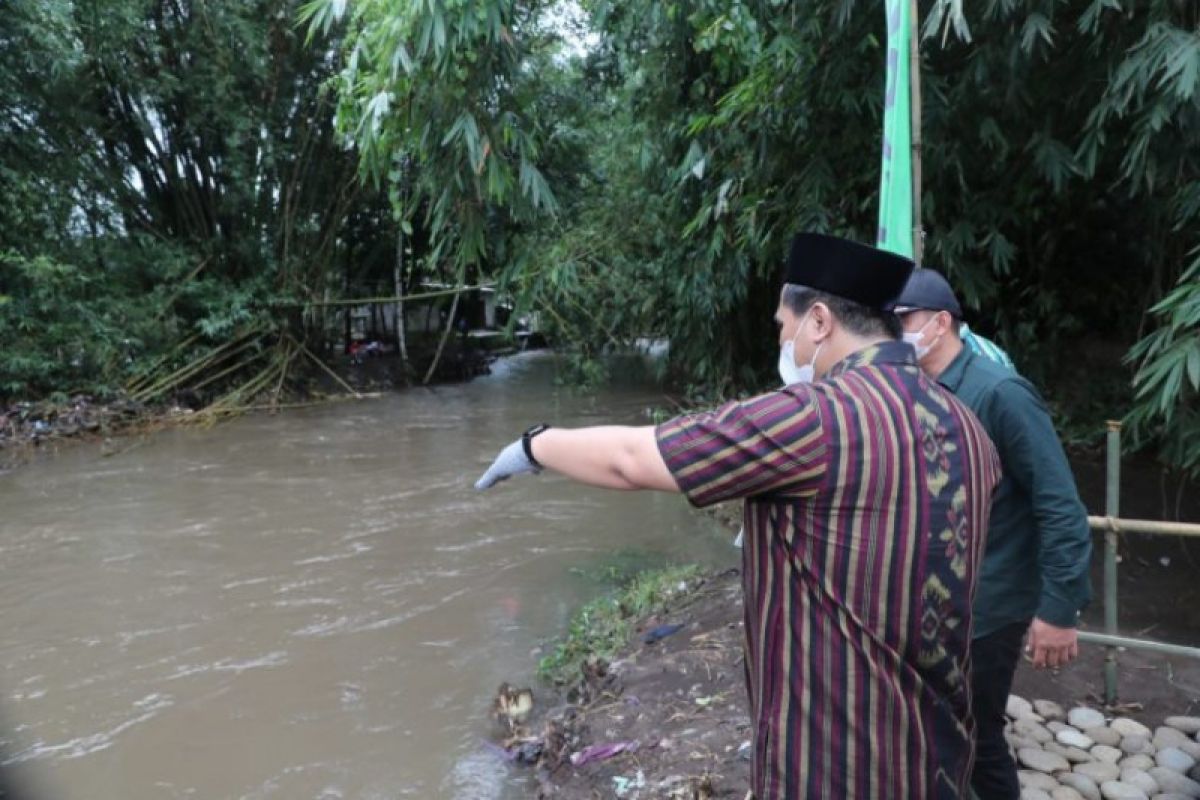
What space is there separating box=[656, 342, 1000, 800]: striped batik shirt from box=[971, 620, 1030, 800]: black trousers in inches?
33.2

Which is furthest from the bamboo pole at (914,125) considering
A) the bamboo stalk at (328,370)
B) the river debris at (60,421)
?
the bamboo stalk at (328,370)

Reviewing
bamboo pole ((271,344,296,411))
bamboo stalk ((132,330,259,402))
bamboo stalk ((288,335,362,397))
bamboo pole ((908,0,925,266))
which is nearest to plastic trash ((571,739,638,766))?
bamboo pole ((908,0,925,266))

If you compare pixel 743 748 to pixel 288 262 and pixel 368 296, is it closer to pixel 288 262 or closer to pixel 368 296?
pixel 288 262

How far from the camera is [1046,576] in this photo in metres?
2.14

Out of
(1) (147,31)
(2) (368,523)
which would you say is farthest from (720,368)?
(1) (147,31)

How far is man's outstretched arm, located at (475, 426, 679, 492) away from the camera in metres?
1.35

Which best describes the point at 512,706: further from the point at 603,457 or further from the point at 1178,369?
the point at 603,457

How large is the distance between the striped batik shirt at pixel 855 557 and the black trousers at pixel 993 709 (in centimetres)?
84

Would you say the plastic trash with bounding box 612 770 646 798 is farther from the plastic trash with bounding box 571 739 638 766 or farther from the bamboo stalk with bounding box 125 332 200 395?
the bamboo stalk with bounding box 125 332 200 395

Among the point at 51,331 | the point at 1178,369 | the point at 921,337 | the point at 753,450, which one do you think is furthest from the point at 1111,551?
the point at 51,331

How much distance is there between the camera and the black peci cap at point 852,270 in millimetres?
1397

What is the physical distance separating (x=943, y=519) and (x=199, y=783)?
379cm

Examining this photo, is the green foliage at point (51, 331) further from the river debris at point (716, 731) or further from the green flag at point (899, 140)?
the green flag at point (899, 140)

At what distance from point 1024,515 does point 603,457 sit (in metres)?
1.33
